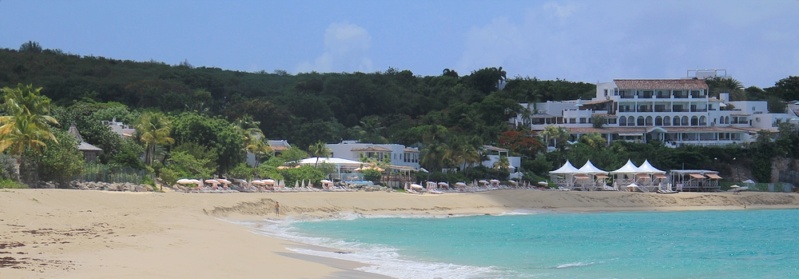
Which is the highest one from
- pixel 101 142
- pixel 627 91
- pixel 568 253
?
pixel 627 91

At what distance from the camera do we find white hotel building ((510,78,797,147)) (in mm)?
89688

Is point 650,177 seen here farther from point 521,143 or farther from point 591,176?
point 521,143

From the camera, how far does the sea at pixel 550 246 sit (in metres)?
23.4

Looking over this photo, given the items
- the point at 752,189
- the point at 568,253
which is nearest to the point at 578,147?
the point at 752,189

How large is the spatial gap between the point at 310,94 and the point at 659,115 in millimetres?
35609

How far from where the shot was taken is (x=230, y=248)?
24.0 meters

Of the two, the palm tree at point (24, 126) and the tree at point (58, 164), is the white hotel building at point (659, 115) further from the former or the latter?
the palm tree at point (24, 126)

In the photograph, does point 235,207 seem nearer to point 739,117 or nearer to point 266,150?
point 266,150

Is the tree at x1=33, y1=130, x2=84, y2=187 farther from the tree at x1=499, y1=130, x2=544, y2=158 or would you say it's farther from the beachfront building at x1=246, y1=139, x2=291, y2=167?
the tree at x1=499, y1=130, x2=544, y2=158

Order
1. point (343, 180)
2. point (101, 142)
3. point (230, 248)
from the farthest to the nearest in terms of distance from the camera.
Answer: point (343, 180), point (101, 142), point (230, 248)

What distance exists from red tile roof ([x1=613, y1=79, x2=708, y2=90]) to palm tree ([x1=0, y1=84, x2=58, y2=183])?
6430cm

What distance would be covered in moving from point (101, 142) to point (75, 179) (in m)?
8.12

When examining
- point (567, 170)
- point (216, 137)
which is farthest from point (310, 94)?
point (216, 137)

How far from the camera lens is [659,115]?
92938mm
